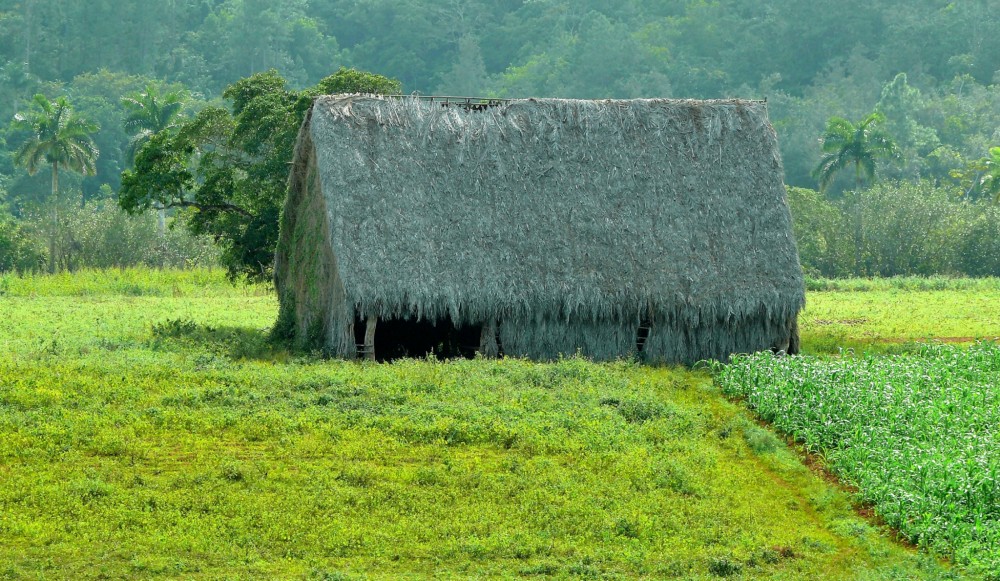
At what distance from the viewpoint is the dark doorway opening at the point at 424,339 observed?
70.7 feet

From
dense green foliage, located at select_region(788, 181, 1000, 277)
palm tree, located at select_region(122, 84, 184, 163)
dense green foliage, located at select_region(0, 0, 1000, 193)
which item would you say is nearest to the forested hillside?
dense green foliage, located at select_region(0, 0, 1000, 193)

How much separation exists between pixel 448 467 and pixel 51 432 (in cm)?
429

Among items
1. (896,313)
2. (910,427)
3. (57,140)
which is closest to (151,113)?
(57,140)

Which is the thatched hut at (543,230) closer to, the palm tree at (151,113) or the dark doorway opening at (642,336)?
the dark doorway opening at (642,336)

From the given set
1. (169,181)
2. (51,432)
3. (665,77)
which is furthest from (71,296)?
(665,77)

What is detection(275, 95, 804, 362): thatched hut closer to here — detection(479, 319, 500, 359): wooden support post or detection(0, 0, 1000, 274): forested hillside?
detection(479, 319, 500, 359): wooden support post

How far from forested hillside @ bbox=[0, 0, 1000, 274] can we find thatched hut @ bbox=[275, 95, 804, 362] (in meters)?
43.5

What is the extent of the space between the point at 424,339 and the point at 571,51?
164ft

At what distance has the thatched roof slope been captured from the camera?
20.1m

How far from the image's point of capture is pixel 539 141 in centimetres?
2189

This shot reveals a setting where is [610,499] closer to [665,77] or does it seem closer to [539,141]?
[539,141]

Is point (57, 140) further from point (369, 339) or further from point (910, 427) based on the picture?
point (910, 427)

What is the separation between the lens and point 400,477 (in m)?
13.6

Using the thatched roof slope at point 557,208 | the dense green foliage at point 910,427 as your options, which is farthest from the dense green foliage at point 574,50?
the dense green foliage at point 910,427
